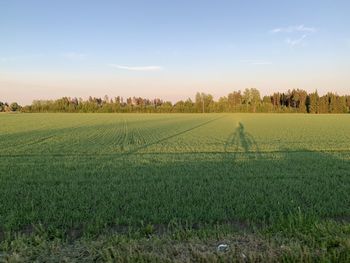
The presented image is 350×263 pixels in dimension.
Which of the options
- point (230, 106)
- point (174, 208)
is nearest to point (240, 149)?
point (174, 208)

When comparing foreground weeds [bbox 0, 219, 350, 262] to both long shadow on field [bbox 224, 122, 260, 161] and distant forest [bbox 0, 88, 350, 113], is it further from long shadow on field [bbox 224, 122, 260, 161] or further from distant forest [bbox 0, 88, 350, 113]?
distant forest [bbox 0, 88, 350, 113]

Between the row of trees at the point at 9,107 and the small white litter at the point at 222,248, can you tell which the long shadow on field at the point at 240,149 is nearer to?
the small white litter at the point at 222,248

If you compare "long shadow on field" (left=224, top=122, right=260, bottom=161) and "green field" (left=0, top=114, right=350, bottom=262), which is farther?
"long shadow on field" (left=224, top=122, right=260, bottom=161)

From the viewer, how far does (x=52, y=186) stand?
9.94 metres

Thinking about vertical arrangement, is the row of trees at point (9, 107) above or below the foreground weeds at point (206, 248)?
above

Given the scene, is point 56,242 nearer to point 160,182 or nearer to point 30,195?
point 30,195

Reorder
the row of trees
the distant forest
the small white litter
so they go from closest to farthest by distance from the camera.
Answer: the small white litter < the distant forest < the row of trees

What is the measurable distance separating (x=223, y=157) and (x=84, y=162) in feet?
24.0

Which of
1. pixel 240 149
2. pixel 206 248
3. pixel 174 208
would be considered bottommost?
pixel 240 149

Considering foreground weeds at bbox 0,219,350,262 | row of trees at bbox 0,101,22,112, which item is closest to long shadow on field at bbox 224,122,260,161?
foreground weeds at bbox 0,219,350,262

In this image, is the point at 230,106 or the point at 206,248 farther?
the point at 230,106

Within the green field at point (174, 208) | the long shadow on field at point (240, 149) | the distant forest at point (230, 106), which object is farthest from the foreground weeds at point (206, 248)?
the distant forest at point (230, 106)

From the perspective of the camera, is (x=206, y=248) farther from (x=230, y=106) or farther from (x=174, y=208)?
(x=230, y=106)

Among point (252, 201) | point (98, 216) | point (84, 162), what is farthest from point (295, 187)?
point (84, 162)
